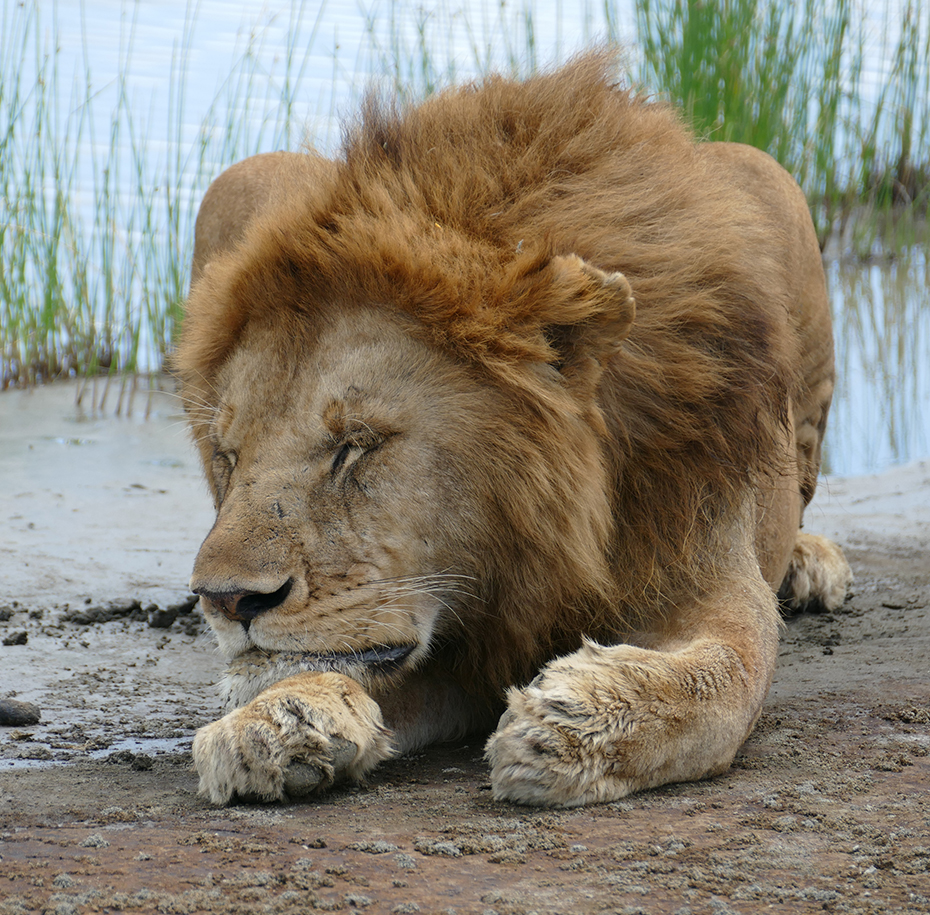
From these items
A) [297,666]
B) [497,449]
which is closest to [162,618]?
[297,666]

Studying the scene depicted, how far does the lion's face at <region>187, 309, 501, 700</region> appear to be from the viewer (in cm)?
258

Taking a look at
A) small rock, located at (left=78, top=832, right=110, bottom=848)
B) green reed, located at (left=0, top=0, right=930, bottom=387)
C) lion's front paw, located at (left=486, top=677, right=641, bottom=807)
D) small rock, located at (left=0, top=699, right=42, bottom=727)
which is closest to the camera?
small rock, located at (left=78, top=832, right=110, bottom=848)

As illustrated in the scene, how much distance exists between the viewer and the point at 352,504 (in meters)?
2.66

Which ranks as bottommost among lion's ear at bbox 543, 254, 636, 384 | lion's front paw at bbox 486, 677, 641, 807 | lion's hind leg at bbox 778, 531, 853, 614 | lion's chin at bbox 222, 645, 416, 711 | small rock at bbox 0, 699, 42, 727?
lion's hind leg at bbox 778, 531, 853, 614

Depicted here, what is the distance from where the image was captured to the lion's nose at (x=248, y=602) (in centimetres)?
254

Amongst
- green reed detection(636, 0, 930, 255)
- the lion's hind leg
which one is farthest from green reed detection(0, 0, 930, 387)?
the lion's hind leg

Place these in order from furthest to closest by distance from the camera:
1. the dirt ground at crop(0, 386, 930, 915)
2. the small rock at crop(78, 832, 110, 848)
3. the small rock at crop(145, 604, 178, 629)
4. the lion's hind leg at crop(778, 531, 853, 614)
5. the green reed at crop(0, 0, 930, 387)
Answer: the green reed at crop(0, 0, 930, 387) → the lion's hind leg at crop(778, 531, 853, 614) → the small rock at crop(145, 604, 178, 629) → the small rock at crop(78, 832, 110, 848) → the dirt ground at crop(0, 386, 930, 915)

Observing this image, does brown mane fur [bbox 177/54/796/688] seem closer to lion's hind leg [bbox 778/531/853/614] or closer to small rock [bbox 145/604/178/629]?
small rock [bbox 145/604/178/629]

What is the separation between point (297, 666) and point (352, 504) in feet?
1.16

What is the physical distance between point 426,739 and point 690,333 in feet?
3.75

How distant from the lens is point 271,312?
2.91 m

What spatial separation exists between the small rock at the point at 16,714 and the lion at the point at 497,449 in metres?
0.81

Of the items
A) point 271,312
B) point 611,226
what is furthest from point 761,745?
point 271,312

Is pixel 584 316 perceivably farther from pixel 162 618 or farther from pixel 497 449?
pixel 162 618
